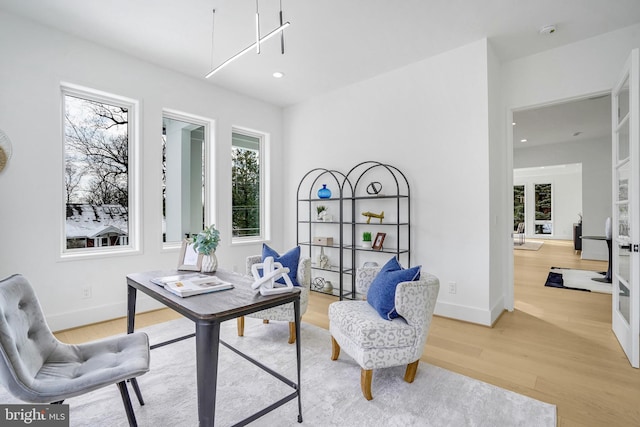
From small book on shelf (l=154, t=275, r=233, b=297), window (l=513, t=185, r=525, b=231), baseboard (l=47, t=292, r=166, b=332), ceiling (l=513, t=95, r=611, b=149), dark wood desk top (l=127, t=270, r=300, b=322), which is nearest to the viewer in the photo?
dark wood desk top (l=127, t=270, r=300, b=322)

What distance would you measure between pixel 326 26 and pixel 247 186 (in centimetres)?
260

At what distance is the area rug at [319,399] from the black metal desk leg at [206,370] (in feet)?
1.62

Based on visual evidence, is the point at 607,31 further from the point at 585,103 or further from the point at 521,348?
the point at 521,348

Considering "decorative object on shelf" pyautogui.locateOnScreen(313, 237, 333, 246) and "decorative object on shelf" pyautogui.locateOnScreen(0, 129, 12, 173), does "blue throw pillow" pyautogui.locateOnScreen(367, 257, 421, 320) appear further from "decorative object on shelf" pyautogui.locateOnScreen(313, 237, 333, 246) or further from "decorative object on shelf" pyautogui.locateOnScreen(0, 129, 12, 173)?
"decorative object on shelf" pyautogui.locateOnScreen(0, 129, 12, 173)

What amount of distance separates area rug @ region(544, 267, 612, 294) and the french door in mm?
1923

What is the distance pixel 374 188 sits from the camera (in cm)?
389

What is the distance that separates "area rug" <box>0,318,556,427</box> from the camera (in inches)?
67.9

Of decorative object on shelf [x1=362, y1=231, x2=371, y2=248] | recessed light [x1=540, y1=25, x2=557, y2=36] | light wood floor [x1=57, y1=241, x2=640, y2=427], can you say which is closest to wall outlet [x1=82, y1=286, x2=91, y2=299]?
light wood floor [x1=57, y1=241, x2=640, y2=427]

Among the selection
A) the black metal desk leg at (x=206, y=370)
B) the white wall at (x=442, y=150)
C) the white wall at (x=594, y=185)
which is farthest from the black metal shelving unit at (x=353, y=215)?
the white wall at (x=594, y=185)

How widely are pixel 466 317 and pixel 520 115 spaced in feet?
13.5

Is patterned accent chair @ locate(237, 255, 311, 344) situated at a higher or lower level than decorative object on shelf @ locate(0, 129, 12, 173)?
lower

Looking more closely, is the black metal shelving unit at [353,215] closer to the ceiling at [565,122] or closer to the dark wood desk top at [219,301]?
the dark wood desk top at [219,301]

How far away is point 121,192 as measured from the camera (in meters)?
3.52

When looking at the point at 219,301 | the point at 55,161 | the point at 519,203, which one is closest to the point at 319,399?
the point at 219,301
